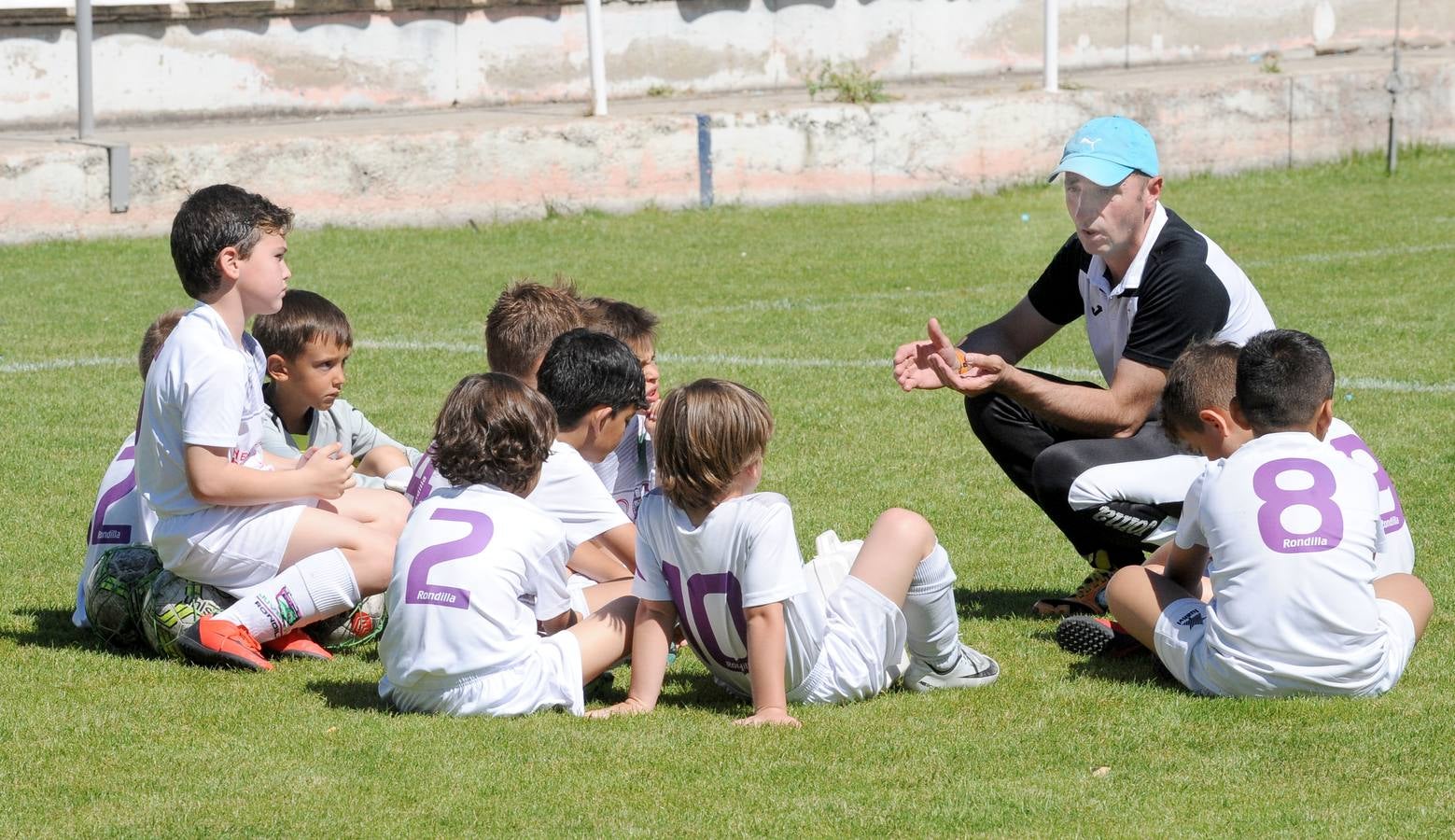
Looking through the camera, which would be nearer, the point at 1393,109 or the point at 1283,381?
the point at 1283,381

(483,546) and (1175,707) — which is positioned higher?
(483,546)

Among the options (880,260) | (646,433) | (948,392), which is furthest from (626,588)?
(880,260)

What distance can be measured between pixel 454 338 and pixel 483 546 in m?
5.78

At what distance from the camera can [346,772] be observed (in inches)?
155

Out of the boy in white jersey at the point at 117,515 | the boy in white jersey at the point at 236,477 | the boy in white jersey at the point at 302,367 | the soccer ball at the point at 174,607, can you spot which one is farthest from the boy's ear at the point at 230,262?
the soccer ball at the point at 174,607

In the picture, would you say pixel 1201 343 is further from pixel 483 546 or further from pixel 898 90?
pixel 898 90

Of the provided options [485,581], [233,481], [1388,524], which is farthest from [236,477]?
[1388,524]

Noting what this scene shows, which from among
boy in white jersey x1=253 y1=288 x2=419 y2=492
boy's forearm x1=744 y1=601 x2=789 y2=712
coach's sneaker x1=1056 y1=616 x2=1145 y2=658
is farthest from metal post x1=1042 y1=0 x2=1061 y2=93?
boy's forearm x1=744 y1=601 x2=789 y2=712

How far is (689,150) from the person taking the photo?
14.4 metres

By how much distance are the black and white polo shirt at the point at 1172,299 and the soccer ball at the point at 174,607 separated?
8.98 feet

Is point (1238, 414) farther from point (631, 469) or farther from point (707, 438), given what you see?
point (631, 469)

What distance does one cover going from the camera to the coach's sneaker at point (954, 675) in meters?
4.67

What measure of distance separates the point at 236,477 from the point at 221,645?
44 cm

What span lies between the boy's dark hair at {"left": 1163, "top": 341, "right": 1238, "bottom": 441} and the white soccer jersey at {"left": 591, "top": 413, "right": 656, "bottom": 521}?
1.53m
